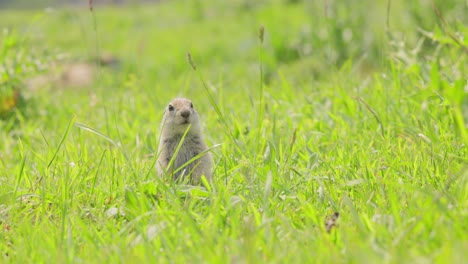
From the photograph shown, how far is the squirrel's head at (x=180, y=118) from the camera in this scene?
4266mm

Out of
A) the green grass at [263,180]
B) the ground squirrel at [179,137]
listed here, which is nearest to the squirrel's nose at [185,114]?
the ground squirrel at [179,137]

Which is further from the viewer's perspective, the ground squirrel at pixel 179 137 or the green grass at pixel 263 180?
the ground squirrel at pixel 179 137

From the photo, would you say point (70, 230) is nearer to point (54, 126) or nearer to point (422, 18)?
point (54, 126)

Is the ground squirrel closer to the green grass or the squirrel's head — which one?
the squirrel's head

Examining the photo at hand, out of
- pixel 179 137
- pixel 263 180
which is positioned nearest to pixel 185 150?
pixel 179 137

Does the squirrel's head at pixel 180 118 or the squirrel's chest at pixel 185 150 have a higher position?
the squirrel's head at pixel 180 118


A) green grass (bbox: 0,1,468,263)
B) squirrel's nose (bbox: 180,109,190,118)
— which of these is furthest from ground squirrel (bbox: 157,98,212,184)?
green grass (bbox: 0,1,468,263)

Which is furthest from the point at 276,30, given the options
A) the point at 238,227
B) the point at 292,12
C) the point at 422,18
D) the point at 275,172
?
the point at 238,227

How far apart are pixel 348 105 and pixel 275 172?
154 cm

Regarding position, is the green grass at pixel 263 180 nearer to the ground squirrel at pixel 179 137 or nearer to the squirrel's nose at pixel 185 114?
the ground squirrel at pixel 179 137

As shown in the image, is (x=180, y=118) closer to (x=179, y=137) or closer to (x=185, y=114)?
(x=185, y=114)

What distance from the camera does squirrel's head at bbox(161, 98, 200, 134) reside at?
4.27 metres

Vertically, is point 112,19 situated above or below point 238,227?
below

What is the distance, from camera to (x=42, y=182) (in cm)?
354
